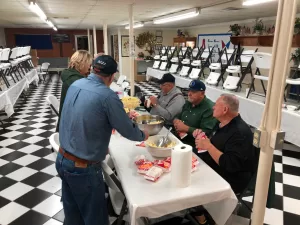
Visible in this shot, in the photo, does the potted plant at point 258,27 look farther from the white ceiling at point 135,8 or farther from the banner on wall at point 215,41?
the banner on wall at point 215,41

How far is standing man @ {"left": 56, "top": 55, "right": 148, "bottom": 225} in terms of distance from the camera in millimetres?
1532

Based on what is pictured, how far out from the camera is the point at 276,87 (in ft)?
3.60

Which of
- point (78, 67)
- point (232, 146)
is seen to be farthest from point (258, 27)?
point (232, 146)

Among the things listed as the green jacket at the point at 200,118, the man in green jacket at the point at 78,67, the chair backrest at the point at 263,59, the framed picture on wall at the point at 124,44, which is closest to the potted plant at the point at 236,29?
the chair backrest at the point at 263,59

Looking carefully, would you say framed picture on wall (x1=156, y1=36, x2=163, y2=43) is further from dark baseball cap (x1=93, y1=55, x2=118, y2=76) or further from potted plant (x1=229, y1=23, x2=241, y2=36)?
dark baseball cap (x1=93, y1=55, x2=118, y2=76)

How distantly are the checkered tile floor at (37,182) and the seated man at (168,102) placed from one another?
1344 millimetres

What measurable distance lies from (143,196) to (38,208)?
58.5 inches

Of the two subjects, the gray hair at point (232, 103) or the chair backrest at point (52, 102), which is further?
the chair backrest at point (52, 102)

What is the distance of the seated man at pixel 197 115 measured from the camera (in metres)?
2.42

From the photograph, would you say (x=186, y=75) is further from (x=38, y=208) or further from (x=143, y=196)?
(x=143, y=196)

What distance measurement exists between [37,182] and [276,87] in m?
2.73

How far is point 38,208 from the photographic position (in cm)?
246

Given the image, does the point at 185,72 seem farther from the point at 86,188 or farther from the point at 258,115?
the point at 86,188

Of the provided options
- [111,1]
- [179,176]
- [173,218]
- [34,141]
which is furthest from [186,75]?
[179,176]
